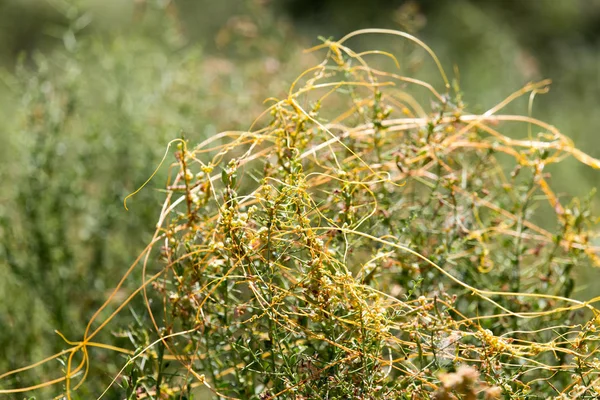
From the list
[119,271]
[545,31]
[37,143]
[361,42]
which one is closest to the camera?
[37,143]

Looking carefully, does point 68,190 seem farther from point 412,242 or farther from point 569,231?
point 569,231

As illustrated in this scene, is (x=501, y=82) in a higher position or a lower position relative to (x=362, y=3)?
lower

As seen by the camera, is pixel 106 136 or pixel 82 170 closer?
pixel 82 170

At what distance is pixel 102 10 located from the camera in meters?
7.83

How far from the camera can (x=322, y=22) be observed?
7.96m

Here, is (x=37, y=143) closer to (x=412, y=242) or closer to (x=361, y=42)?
(x=412, y=242)

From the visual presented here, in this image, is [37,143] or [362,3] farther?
[362,3]

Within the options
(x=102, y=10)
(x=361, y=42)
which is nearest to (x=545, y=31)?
(x=361, y=42)

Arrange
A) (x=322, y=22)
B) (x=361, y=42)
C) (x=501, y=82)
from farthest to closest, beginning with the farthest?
(x=322, y=22) < (x=361, y=42) < (x=501, y=82)

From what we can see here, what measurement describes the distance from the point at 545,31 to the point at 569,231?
620 centimetres

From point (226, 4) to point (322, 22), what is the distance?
1.17 meters

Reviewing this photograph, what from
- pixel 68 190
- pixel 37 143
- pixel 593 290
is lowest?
pixel 593 290

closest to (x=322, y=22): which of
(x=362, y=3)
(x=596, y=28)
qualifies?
(x=362, y=3)

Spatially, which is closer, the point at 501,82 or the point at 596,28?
the point at 501,82
